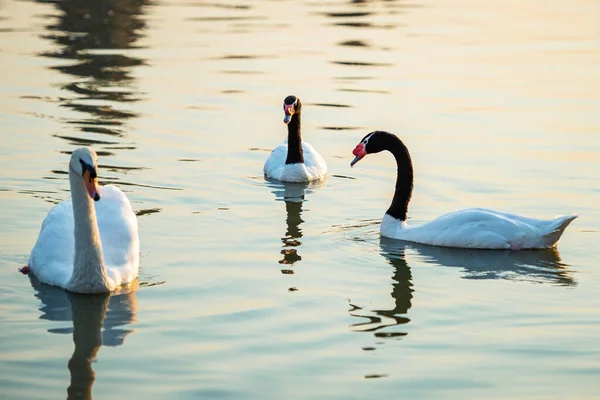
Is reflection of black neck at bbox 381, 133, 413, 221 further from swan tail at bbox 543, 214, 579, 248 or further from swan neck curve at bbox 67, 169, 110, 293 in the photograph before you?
swan neck curve at bbox 67, 169, 110, 293

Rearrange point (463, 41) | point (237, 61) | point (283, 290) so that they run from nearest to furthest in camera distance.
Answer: point (283, 290)
point (237, 61)
point (463, 41)

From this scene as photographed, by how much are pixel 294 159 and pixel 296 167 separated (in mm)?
210

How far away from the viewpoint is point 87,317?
10781 mm

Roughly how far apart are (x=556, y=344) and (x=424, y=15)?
2807cm

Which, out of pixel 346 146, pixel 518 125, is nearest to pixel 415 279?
pixel 346 146

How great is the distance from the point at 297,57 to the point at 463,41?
502 centimetres

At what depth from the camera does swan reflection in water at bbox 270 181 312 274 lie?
1312cm

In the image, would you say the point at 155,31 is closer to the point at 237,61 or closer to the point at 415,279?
the point at 237,61

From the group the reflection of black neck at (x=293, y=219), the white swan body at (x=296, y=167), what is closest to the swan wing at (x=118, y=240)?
the reflection of black neck at (x=293, y=219)

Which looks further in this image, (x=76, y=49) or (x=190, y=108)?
(x=76, y=49)

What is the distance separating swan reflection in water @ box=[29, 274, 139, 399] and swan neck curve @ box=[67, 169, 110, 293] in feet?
0.50

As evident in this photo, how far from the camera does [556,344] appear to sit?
10180mm

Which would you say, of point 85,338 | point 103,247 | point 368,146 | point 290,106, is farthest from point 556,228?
point 290,106

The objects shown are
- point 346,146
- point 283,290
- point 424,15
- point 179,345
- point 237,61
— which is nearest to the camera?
point 179,345
